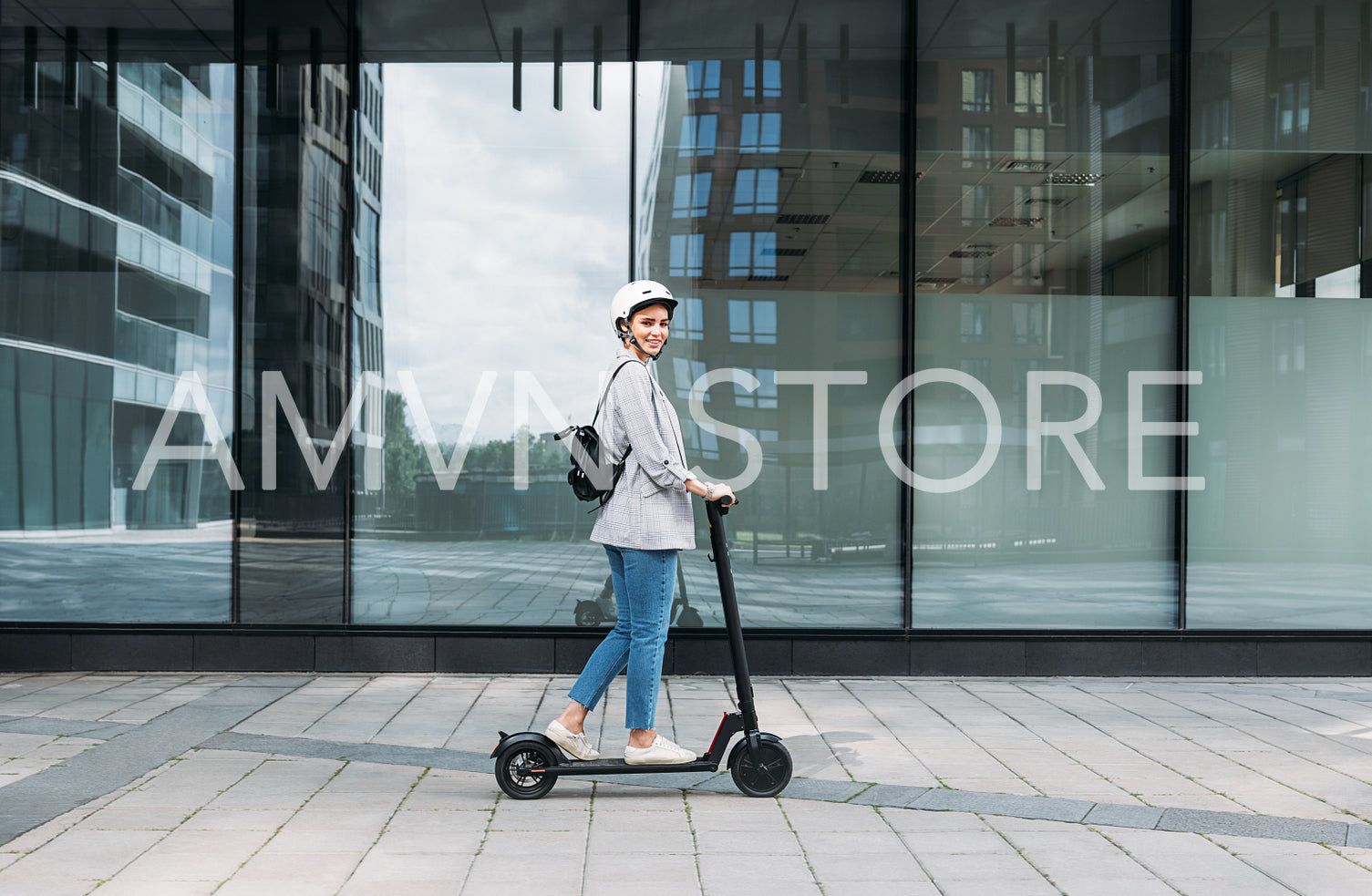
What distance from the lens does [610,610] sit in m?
7.52

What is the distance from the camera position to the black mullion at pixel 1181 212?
A: 770 cm

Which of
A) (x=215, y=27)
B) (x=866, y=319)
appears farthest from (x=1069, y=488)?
(x=215, y=27)

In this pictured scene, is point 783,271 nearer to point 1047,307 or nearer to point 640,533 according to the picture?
point 1047,307

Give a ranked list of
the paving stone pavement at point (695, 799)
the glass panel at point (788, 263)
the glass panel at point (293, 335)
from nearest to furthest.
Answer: the paving stone pavement at point (695, 799), the glass panel at point (293, 335), the glass panel at point (788, 263)

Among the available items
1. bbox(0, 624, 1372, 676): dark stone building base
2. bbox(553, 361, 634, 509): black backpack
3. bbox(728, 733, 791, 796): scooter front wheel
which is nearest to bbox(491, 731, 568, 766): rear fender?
bbox(728, 733, 791, 796): scooter front wheel

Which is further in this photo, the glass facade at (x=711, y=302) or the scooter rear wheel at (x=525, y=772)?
the glass facade at (x=711, y=302)

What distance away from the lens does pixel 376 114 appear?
25.5ft

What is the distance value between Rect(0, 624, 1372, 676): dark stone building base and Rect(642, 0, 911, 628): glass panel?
1.75 feet

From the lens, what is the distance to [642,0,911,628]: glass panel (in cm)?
769

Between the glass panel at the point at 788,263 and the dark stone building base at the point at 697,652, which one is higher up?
the glass panel at the point at 788,263

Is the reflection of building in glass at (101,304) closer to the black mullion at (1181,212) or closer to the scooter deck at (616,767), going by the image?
the scooter deck at (616,767)

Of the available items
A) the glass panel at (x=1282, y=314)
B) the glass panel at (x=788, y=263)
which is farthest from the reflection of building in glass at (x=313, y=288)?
the glass panel at (x=1282, y=314)

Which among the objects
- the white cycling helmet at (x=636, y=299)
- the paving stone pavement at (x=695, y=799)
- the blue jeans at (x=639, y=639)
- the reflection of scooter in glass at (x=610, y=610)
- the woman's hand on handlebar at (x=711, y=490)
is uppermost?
the white cycling helmet at (x=636, y=299)

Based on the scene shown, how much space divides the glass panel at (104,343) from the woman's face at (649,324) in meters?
4.18
